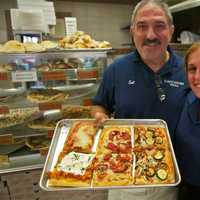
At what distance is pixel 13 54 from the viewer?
1.41 meters

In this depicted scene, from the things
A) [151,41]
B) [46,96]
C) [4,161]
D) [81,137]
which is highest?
[151,41]

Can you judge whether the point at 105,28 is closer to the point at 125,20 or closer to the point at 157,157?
the point at 125,20

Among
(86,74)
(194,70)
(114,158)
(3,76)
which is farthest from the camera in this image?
(86,74)

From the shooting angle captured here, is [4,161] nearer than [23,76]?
No

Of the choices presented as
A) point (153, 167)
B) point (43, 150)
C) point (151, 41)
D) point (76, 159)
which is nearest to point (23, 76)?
point (43, 150)

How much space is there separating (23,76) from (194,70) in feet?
2.74

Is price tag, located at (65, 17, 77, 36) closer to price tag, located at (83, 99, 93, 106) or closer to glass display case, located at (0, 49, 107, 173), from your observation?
glass display case, located at (0, 49, 107, 173)

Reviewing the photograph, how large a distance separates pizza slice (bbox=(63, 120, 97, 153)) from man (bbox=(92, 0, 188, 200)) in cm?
6

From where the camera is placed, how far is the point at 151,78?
125 centimetres

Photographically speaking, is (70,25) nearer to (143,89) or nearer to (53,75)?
(53,75)

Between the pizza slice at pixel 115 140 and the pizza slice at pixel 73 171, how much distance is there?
8 cm

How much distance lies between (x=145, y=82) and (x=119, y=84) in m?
0.13

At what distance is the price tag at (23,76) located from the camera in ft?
4.68

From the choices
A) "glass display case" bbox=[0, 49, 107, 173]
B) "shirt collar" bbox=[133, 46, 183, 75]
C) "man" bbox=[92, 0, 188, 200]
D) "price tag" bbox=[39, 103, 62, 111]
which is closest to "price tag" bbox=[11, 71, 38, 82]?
"glass display case" bbox=[0, 49, 107, 173]
